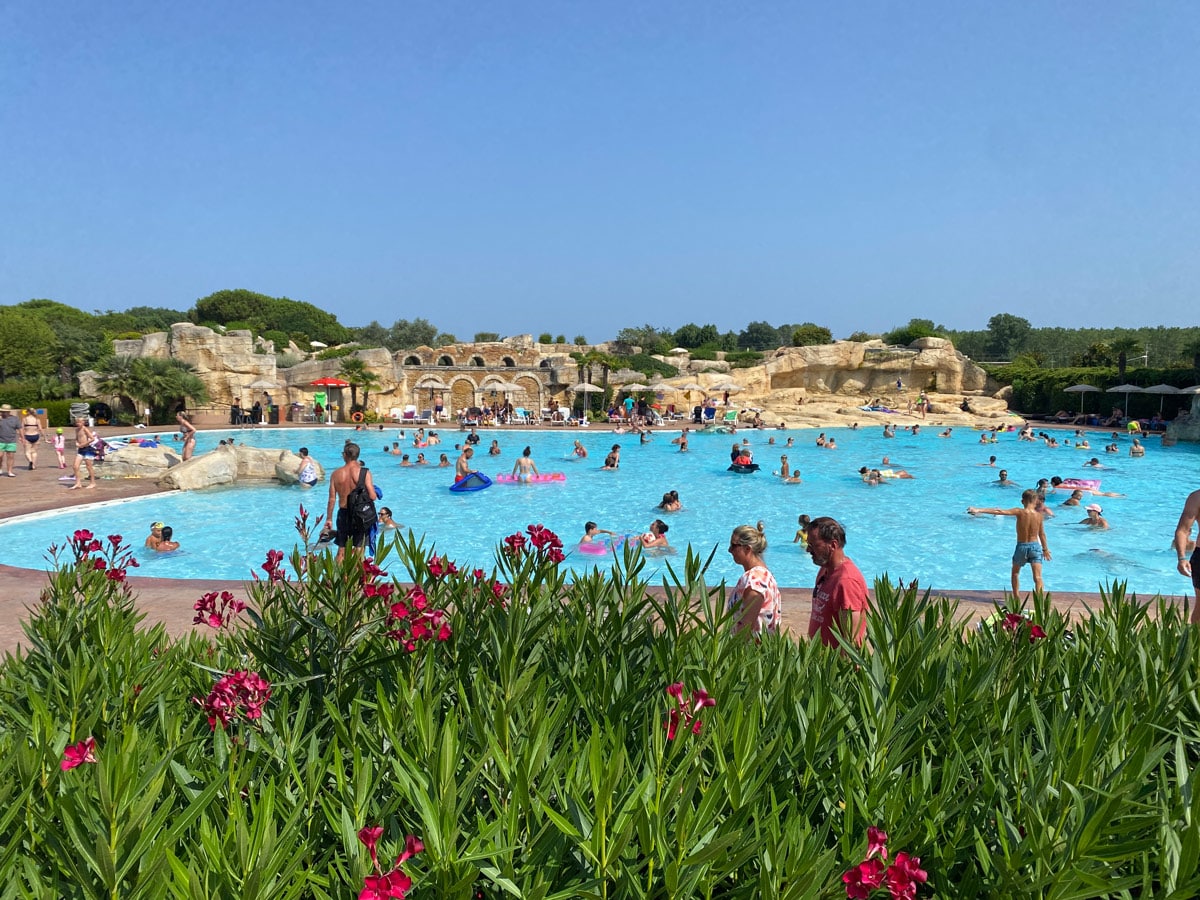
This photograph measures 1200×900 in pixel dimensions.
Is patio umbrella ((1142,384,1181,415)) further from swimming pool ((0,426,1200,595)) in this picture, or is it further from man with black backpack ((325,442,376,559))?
man with black backpack ((325,442,376,559))

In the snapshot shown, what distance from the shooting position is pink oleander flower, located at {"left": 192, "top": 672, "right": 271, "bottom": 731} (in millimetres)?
2268

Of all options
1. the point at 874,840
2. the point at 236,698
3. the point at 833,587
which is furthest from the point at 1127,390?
the point at 236,698

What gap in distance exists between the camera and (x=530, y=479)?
1942 centimetres

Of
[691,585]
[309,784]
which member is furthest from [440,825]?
[691,585]

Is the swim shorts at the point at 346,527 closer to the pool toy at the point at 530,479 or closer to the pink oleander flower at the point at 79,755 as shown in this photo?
the pink oleander flower at the point at 79,755

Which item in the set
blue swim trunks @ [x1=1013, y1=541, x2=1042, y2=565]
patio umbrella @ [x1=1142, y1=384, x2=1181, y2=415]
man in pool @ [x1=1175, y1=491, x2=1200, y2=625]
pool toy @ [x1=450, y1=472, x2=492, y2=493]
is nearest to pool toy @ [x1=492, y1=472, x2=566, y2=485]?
pool toy @ [x1=450, y1=472, x2=492, y2=493]

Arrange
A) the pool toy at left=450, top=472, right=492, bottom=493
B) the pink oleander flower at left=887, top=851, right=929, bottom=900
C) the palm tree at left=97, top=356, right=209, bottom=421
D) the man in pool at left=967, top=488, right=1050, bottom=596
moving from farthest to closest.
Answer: the palm tree at left=97, top=356, right=209, bottom=421 < the pool toy at left=450, top=472, right=492, bottom=493 < the man in pool at left=967, top=488, right=1050, bottom=596 < the pink oleander flower at left=887, top=851, right=929, bottom=900

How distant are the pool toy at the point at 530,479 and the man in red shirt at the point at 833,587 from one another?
49.5 ft

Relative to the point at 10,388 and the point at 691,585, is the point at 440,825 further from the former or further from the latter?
the point at 10,388

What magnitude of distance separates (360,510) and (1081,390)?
35433mm

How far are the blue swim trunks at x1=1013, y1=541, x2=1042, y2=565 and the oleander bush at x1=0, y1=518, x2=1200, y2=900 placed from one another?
4887mm

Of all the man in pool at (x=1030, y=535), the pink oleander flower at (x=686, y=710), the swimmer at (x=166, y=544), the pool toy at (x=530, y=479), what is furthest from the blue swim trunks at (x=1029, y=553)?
the pool toy at (x=530, y=479)

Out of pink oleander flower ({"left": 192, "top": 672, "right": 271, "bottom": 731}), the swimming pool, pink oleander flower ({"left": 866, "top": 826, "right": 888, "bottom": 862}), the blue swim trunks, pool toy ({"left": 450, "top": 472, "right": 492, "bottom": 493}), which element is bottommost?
the swimming pool

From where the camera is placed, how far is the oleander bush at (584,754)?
5.59ft
